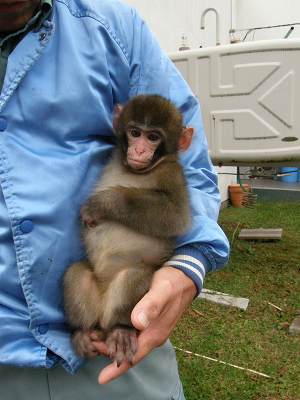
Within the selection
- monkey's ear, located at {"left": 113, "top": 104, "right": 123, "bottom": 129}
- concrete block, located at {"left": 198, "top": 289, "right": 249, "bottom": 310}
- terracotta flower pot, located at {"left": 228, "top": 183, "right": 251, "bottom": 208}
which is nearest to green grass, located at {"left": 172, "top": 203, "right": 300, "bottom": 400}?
concrete block, located at {"left": 198, "top": 289, "right": 249, "bottom": 310}

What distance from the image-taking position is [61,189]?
4.47 ft

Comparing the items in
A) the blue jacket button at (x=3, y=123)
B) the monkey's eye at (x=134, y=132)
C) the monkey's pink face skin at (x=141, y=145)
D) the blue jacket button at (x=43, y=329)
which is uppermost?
the blue jacket button at (x=3, y=123)

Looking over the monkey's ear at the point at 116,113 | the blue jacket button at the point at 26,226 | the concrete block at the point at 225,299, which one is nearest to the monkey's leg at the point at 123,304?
the blue jacket button at the point at 26,226

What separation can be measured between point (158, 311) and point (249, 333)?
3.19 m

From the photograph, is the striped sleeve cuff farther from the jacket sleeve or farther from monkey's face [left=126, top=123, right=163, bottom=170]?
monkey's face [left=126, top=123, right=163, bottom=170]

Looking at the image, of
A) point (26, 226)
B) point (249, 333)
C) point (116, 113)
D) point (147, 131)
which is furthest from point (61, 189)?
point (249, 333)

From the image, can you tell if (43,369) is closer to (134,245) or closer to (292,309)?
(134,245)

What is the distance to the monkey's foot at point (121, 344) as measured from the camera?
1325 mm

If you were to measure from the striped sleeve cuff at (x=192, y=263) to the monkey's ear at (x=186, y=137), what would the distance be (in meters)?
0.36

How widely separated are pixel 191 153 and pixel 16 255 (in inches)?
27.9

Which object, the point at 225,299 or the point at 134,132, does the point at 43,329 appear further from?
the point at 225,299

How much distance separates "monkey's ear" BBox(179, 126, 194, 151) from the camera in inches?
65.3

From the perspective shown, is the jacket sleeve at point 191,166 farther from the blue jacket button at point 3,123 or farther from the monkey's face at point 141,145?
the blue jacket button at point 3,123

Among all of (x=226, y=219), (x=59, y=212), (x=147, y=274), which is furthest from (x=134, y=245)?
(x=226, y=219)
